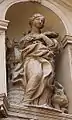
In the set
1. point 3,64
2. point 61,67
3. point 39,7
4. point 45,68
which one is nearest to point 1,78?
point 3,64

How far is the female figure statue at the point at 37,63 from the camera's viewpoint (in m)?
6.37

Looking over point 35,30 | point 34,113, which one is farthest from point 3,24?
point 34,113

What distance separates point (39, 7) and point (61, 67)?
98 centimetres

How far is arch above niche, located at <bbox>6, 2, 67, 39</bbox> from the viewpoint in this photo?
726 centimetres

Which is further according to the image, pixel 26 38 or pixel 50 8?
pixel 50 8

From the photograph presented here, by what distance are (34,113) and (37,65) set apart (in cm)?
71

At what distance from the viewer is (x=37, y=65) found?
6555 mm

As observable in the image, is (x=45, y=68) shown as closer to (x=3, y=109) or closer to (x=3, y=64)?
(x=3, y=64)

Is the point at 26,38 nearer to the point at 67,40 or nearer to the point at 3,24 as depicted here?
the point at 3,24

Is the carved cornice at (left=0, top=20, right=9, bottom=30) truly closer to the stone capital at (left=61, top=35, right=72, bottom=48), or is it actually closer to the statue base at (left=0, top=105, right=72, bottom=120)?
the stone capital at (left=61, top=35, right=72, bottom=48)

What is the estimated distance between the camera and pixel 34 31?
23.2 feet

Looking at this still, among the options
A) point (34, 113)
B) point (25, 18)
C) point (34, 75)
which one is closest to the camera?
point (34, 113)

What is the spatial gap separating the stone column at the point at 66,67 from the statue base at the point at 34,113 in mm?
358

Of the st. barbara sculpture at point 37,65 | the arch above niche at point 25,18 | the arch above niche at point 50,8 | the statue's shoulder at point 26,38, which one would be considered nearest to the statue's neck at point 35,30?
the st. barbara sculpture at point 37,65
